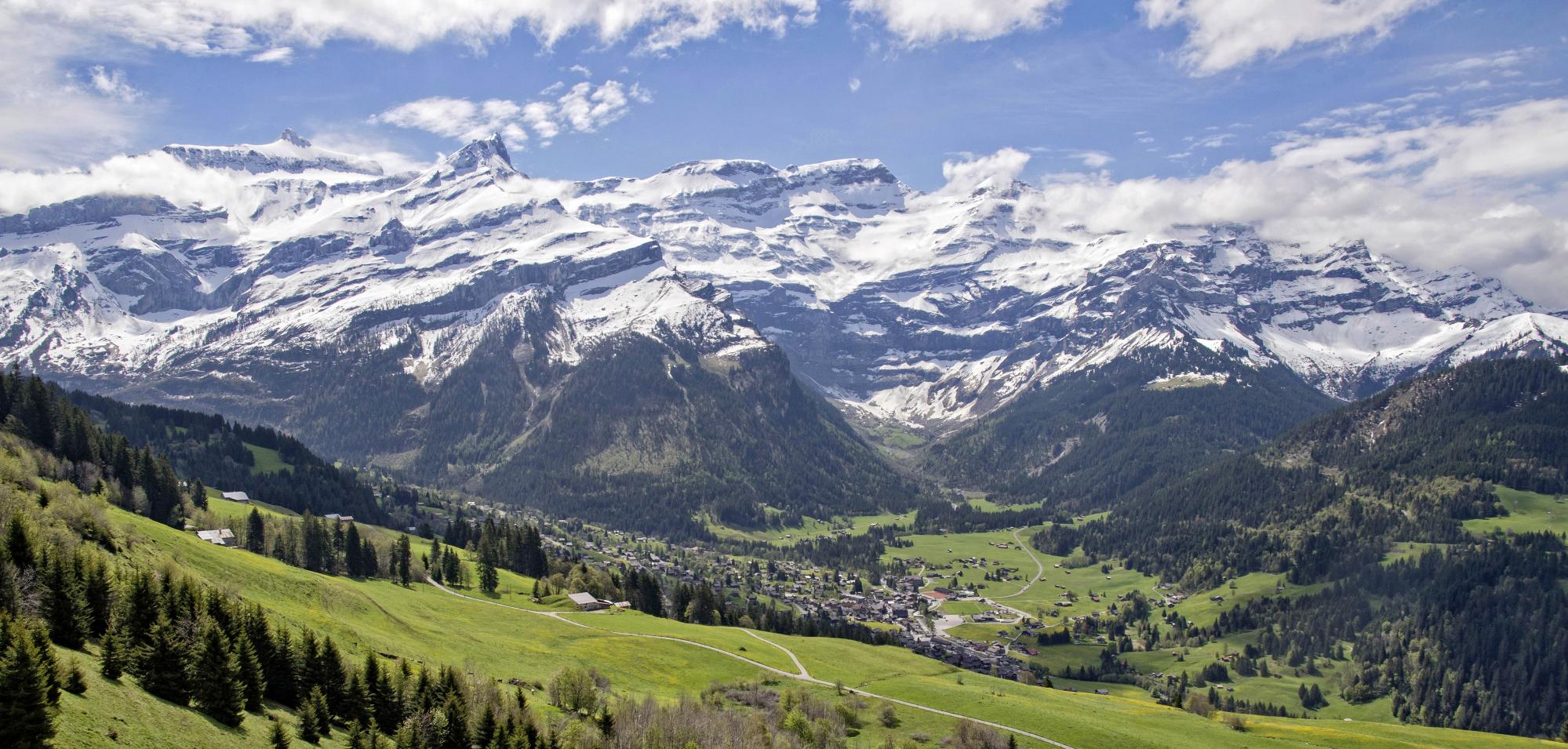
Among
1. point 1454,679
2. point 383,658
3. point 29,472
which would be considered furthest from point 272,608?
point 1454,679

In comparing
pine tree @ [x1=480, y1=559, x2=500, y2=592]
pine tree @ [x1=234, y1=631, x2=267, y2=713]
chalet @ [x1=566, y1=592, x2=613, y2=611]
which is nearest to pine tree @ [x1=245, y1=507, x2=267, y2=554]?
pine tree @ [x1=480, y1=559, x2=500, y2=592]

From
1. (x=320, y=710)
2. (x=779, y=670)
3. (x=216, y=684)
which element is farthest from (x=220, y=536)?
(x=216, y=684)

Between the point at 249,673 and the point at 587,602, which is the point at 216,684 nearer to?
the point at 249,673

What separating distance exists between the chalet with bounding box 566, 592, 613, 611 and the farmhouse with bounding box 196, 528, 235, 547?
4694cm

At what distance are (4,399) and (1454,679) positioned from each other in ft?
843

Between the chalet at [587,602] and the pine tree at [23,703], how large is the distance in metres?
102

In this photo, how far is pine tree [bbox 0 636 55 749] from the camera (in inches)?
1714

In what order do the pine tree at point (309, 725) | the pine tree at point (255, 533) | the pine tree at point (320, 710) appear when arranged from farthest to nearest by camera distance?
the pine tree at point (255, 533) → the pine tree at point (320, 710) → the pine tree at point (309, 725)

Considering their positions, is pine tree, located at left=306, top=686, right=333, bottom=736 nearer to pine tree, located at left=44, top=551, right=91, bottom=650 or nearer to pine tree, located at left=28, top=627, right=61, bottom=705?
pine tree, located at left=44, top=551, right=91, bottom=650

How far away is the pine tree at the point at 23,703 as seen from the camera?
43.5 m

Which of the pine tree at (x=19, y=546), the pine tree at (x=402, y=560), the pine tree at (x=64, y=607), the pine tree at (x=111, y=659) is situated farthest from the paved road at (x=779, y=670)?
the pine tree at (x=19, y=546)

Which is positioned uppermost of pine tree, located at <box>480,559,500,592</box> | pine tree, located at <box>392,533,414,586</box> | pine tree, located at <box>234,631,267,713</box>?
pine tree, located at <box>234,631,267,713</box>

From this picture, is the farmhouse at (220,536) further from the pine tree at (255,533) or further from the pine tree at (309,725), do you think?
the pine tree at (309,725)

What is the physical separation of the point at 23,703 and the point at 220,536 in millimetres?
99636
